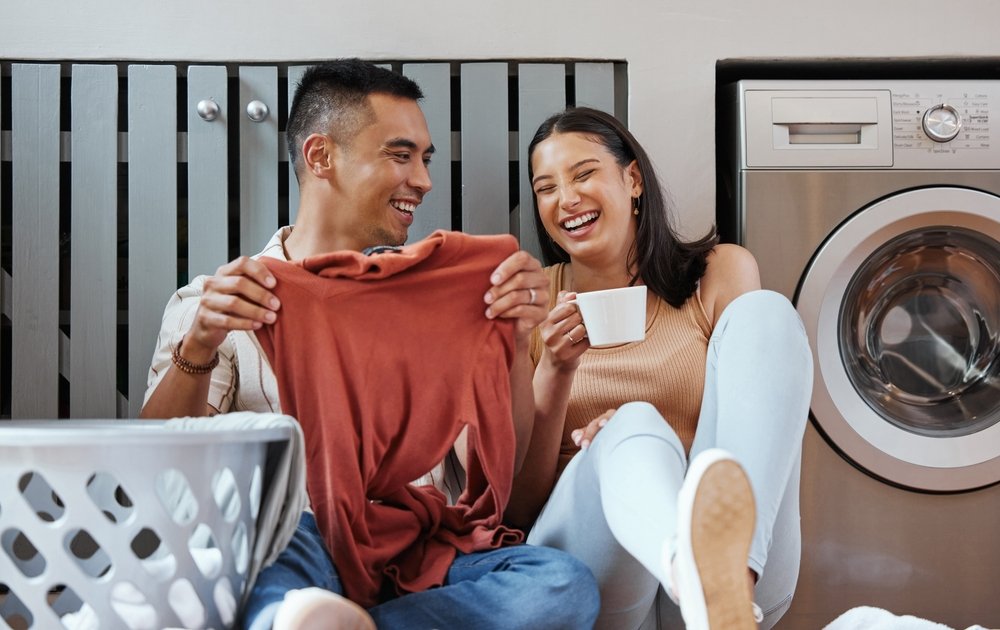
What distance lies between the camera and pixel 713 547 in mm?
812

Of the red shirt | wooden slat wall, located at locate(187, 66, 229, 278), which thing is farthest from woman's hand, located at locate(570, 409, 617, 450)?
wooden slat wall, located at locate(187, 66, 229, 278)

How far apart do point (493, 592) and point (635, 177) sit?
0.88 metres

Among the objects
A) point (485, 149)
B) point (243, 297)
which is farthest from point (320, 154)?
point (243, 297)

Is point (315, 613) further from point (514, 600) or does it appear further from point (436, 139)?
point (436, 139)

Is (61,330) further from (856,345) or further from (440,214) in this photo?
(856,345)

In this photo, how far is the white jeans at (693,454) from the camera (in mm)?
953

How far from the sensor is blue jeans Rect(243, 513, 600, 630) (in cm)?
103

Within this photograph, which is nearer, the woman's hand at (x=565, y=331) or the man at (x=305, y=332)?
the man at (x=305, y=332)

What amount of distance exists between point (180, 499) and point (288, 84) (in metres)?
1.10

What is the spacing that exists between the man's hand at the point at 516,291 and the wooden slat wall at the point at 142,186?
0.62m

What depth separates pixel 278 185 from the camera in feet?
5.77

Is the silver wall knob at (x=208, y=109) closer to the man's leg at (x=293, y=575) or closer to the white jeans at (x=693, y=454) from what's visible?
the man's leg at (x=293, y=575)

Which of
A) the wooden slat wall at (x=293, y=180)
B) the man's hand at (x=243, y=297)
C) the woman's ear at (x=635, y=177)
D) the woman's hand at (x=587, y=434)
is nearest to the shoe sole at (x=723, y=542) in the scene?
the woman's hand at (x=587, y=434)

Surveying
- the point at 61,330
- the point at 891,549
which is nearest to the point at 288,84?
the point at 61,330
